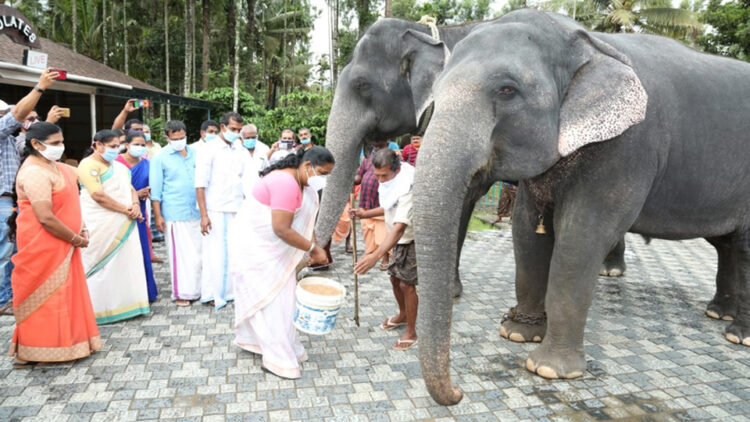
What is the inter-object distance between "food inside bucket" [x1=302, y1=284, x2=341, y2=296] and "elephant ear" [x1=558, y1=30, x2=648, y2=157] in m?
1.95

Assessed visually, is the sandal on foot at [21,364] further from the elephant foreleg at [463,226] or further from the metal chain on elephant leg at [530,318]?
the metal chain on elephant leg at [530,318]

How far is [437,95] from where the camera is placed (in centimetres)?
305

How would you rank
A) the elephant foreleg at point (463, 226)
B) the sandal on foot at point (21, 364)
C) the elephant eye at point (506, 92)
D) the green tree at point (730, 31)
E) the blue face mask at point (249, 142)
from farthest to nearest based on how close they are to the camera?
the green tree at point (730, 31)
the blue face mask at point (249, 142)
the elephant foreleg at point (463, 226)
the sandal on foot at point (21, 364)
the elephant eye at point (506, 92)

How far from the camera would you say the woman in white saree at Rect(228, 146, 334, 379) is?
11.9ft

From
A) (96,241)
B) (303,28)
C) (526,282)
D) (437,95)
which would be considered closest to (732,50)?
(526,282)

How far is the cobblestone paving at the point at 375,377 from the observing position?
3.27 meters

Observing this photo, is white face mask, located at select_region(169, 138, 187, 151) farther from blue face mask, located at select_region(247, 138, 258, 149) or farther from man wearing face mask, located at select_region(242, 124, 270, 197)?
blue face mask, located at select_region(247, 138, 258, 149)

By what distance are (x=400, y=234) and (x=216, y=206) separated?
2.21m

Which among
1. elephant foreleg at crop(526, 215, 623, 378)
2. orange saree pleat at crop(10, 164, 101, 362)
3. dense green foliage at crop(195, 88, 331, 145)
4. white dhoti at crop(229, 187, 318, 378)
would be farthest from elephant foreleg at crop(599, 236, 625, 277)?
dense green foliage at crop(195, 88, 331, 145)

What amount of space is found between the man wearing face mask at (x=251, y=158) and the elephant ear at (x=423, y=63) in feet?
4.97

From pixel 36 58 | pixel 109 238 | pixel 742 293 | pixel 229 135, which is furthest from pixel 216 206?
pixel 742 293

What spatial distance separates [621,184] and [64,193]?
398 cm

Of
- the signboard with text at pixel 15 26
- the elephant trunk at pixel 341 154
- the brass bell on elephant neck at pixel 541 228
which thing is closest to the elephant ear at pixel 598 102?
the brass bell on elephant neck at pixel 541 228

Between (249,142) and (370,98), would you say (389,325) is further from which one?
(249,142)
